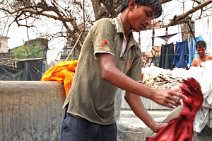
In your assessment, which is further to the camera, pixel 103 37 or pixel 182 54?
pixel 182 54

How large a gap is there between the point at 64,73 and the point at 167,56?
10.6 m

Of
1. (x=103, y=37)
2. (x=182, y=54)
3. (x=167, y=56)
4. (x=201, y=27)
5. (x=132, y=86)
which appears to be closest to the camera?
(x=132, y=86)

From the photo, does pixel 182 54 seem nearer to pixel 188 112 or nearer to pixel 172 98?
pixel 172 98

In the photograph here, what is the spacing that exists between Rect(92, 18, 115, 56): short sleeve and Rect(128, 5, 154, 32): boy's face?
5.2 inches

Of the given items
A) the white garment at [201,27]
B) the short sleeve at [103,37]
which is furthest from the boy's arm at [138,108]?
the white garment at [201,27]

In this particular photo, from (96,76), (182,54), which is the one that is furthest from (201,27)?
(96,76)

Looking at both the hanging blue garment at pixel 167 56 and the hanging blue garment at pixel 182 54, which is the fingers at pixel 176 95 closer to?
the hanging blue garment at pixel 182 54

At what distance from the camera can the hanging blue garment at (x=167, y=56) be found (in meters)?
14.6

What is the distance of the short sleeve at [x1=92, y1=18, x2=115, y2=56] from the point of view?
225 cm

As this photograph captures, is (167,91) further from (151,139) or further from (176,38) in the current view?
(176,38)

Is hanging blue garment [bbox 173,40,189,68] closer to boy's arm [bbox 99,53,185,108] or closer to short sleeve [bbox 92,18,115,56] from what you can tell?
short sleeve [bbox 92,18,115,56]

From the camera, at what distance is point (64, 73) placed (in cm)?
453

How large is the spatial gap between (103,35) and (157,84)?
6075 mm

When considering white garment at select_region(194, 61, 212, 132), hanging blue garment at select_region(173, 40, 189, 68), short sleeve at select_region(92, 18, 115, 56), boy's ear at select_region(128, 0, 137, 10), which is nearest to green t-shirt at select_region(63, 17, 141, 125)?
short sleeve at select_region(92, 18, 115, 56)
